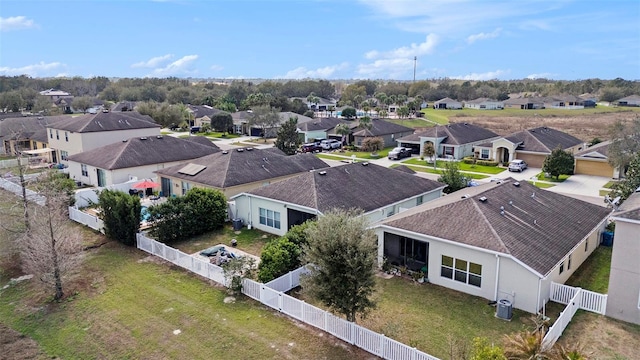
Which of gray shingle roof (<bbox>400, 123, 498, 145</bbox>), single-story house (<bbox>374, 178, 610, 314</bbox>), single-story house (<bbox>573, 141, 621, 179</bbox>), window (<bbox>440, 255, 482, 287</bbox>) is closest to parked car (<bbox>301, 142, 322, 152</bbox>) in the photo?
gray shingle roof (<bbox>400, 123, 498, 145</bbox>)

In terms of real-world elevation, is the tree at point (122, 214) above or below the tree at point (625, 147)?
below

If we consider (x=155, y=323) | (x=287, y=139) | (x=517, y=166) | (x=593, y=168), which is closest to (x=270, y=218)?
(x=155, y=323)

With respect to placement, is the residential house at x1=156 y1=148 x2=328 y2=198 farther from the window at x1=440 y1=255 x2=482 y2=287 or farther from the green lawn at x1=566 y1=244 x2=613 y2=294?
the green lawn at x1=566 y1=244 x2=613 y2=294

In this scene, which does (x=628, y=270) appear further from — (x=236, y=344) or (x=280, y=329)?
(x=236, y=344)

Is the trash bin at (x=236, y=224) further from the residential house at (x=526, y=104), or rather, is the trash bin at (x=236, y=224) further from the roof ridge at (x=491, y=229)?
the residential house at (x=526, y=104)

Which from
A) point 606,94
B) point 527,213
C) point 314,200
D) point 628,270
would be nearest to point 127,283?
point 314,200

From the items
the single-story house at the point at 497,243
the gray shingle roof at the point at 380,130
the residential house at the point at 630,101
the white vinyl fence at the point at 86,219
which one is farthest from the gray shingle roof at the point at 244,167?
the residential house at the point at 630,101
